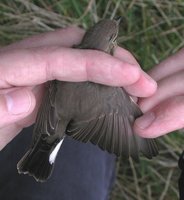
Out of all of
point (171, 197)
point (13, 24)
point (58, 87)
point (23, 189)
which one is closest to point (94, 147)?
point (23, 189)

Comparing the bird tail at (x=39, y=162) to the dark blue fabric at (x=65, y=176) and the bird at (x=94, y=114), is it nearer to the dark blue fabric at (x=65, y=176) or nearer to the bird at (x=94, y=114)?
the bird at (x=94, y=114)

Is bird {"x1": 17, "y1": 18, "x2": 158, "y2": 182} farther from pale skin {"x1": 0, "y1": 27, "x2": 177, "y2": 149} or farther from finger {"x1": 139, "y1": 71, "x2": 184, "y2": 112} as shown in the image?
pale skin {"x1": 0, "y1": 27, "x2": 177, "y2": 149}

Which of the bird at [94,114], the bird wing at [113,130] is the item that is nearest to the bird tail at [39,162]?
the bird at [94,114]

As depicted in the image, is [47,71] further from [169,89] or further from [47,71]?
[169,89]

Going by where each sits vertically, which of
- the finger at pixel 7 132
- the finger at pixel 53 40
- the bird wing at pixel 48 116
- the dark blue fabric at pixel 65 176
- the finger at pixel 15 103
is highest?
the finger at pixel 53 40

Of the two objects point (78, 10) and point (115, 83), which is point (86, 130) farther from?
point (78, 10)

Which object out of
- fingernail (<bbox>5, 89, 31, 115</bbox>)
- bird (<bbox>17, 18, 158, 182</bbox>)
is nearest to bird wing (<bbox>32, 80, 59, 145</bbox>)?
bird (<bbox>17, 18, 158, 182</bbox>)

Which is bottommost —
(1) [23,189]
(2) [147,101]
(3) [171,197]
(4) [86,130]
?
(3) [171,197]
